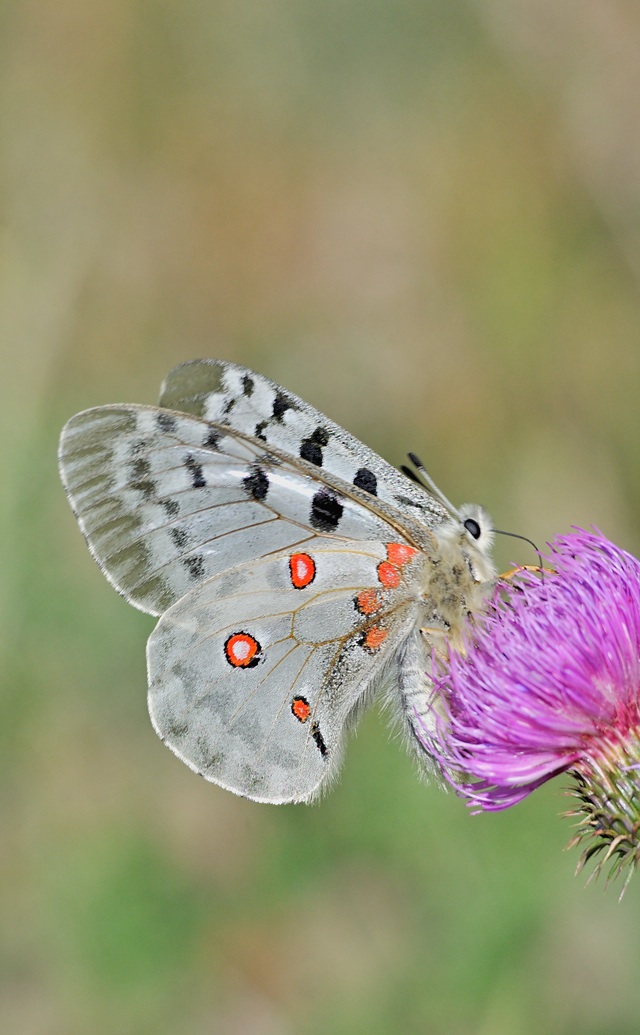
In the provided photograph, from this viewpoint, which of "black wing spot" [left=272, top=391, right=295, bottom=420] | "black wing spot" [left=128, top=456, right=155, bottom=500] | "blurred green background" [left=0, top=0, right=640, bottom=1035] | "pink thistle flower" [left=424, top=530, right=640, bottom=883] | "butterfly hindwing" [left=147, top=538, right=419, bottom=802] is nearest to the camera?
"pink thistle flower" [left=424, top=530, right=640, bottom=883]

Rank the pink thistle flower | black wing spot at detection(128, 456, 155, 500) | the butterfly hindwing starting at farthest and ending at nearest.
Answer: black wing spot at detection(128, 456, 155, 500), the butterfly hindwing, the pink thistle flower

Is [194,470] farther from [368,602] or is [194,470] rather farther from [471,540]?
[471,540]

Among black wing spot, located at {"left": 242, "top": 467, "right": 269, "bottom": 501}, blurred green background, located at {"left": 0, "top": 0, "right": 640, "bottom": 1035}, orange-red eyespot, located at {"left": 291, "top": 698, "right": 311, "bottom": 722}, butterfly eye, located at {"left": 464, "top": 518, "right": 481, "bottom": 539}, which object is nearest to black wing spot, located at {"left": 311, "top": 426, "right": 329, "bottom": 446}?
black wing spot, located at {"left": 242, "top": 467, "right": 269, "bottom": 501}

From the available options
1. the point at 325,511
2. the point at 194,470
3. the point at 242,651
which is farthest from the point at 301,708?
the point at 194,470

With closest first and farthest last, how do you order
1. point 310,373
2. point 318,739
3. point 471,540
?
point 318,739
point 471,540
point 310,373

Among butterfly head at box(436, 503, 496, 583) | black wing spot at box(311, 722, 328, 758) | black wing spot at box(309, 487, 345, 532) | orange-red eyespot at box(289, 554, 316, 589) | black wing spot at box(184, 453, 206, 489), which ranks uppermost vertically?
butterfly head at box(436, 503, 496, 583)

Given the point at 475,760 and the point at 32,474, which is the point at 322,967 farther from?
the point at 32,474

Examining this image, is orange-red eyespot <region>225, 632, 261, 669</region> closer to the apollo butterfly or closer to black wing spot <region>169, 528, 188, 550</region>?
the apollo butterfly
